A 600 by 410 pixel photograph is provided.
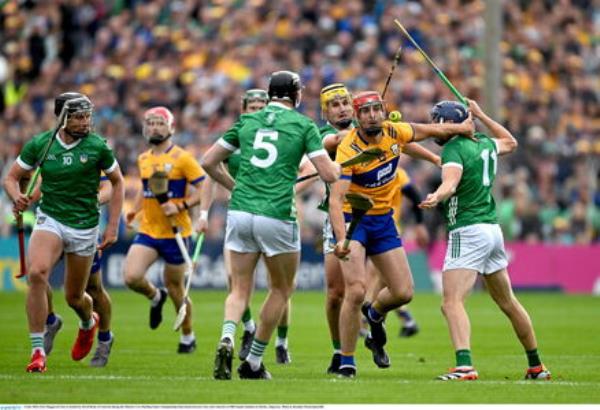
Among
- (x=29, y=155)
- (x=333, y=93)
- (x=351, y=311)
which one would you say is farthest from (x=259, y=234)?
(x=29, y=155)

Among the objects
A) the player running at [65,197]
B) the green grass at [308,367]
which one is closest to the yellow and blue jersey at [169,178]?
the green grass at [308,367]

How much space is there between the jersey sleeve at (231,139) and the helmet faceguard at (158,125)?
418 centimetres

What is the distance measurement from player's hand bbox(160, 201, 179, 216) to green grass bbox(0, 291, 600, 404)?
5.19 feet

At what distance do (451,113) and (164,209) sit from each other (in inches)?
192

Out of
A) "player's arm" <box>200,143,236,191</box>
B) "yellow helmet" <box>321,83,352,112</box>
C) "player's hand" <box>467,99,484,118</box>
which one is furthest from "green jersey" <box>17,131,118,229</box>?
"player's hand" <box>467,99,484,118</box>

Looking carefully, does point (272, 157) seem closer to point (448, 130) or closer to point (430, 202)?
point (430, 202)

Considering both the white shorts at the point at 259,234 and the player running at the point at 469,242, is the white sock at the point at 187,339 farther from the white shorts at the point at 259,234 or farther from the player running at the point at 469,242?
the player running at the point at 469,242

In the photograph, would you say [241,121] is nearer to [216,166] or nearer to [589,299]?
[216,166]

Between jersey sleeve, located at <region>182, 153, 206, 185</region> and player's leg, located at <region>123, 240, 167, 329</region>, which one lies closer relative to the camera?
player's leg, located at <region>123, 240, 167, 329</region>

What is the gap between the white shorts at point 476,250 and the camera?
13.6 meters

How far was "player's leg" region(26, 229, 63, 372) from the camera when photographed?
1409cm

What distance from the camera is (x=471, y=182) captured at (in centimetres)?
1375

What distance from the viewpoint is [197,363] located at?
15.7 meters

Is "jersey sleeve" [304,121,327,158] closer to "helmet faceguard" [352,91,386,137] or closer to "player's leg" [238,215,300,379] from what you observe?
"player's leg" [238,215,300,379]
